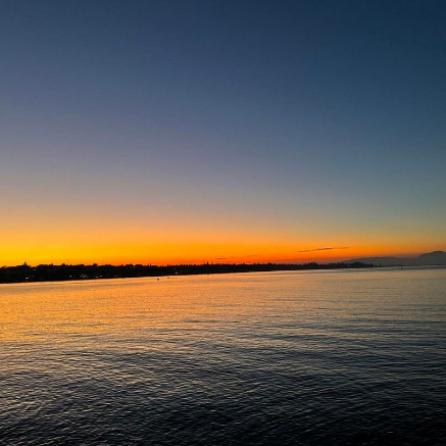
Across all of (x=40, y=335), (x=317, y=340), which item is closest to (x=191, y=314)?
(x=40, y=335)

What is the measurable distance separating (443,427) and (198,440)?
1352 centimetres

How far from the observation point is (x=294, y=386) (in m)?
32.2

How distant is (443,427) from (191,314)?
216 ft

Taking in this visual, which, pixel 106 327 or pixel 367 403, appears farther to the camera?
pixel 106 327

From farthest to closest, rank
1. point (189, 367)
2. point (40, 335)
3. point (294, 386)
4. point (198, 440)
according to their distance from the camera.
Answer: point (40, 335)
point (189, 367)
point (294, 386)
point (198, 440)

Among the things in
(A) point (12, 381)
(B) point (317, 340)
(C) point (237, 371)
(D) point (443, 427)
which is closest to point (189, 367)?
(C) point (237, 371)

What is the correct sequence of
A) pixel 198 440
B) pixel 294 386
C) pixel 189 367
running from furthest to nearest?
pixel 189 367 < pixel 294 386 < pixel 198 440

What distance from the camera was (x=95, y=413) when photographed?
2783cm

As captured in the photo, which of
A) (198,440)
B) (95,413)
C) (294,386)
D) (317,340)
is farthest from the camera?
(317,340)

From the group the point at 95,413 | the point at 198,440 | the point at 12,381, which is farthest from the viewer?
the point at 12,381

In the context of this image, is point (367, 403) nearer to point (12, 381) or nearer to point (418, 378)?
point (418, 378)

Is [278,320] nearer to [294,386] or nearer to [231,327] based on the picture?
[231,327]

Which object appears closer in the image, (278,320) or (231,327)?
(231,327)

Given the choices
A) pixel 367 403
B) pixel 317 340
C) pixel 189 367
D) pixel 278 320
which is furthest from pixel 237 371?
pixel 278 320
